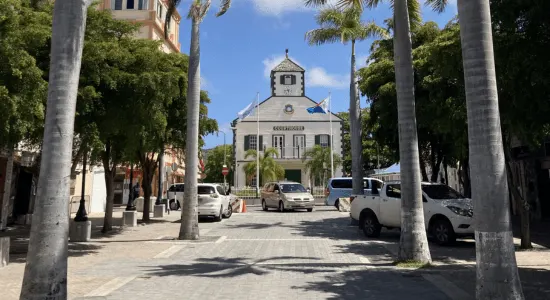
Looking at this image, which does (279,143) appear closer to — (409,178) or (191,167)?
(191,167)

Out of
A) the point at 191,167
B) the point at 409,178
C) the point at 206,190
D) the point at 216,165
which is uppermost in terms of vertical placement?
the point at 216,165

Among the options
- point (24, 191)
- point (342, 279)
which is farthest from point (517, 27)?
point (24, 191)

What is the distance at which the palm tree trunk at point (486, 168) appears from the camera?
16.9 ft

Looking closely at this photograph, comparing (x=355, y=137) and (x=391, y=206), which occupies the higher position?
(x=355, y=137)

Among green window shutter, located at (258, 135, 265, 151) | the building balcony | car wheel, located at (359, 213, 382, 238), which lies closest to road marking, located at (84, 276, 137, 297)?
car wheel, located at (359, 213, 382, 238)

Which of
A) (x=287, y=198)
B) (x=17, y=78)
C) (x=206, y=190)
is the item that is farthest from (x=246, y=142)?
(x=17, y=78)

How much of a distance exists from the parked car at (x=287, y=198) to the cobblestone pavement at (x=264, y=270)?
11.0m

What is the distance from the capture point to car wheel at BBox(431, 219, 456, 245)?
11257 millimetres

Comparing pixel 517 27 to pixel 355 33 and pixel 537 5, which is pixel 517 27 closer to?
pixel 537 5

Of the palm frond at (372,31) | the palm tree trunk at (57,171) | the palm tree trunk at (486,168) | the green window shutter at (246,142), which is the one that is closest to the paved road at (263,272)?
the palm tree trunk at (57,171)

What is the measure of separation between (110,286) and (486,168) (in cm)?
602

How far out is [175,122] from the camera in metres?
16.2

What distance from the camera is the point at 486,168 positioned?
5.30m

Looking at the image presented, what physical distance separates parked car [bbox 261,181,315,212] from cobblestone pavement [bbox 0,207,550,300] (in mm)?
10967
